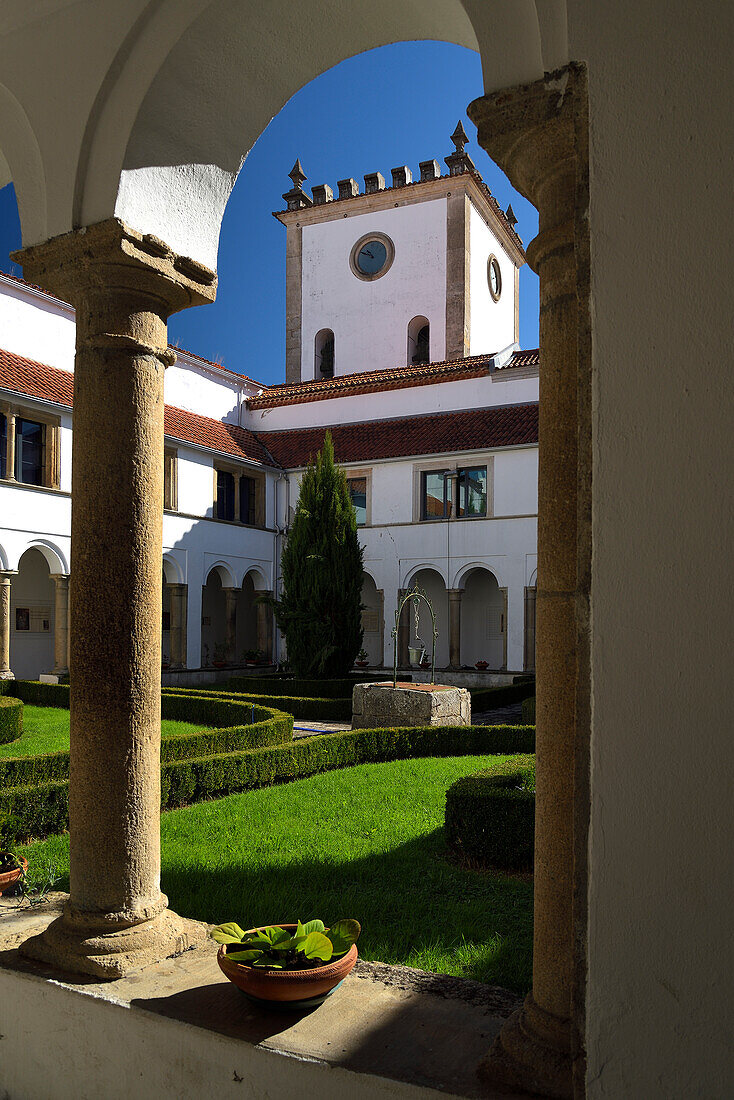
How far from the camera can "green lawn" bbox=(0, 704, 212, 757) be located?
10.2 metres

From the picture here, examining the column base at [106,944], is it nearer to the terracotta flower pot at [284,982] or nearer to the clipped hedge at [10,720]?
the terracotta flower pot at [284,982]

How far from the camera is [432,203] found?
96.2ft

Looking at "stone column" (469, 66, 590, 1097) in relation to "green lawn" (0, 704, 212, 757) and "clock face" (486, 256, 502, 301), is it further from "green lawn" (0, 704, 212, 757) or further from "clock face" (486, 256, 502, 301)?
"clock face" (486, 256, 502, 301)

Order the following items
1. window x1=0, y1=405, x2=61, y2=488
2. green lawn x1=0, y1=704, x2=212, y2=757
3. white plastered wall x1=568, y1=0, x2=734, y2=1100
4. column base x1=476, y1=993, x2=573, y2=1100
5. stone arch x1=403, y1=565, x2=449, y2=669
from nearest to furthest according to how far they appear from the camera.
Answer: white plastered wall x1=568, y1=0, x2=734, y2=1100, column base x1=476, y1=993, x2=573, y2=1100, green lawn x1=0, y1=704, x2=212, y2=757, window x1=0, y1=405, x2=61, y2=488, stone arch x1=403, y1=565, x2=449, y2=669

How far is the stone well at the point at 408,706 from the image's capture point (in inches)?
445

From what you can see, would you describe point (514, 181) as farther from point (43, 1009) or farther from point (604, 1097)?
point (43, 1009)

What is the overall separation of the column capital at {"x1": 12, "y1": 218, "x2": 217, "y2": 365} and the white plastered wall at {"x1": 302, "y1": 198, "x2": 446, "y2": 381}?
26.9 meters

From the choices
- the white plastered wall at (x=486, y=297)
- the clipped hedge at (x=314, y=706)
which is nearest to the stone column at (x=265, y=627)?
the clipped hedge at (x=314, y=706)

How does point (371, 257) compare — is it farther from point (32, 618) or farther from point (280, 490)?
point (32, 618)

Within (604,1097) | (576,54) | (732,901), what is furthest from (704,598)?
(576,54)

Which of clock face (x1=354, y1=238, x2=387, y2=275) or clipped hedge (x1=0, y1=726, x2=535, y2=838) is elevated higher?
clock face (x1=354, y1=238, x2=387, y2=275)

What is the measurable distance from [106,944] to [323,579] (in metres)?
16.6

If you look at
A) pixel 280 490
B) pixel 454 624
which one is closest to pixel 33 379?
pixel 280 490

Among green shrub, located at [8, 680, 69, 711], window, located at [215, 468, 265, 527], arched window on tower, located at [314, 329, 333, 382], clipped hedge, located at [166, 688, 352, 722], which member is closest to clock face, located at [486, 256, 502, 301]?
arched window on tower, located at [314, 329, 333, 382]
